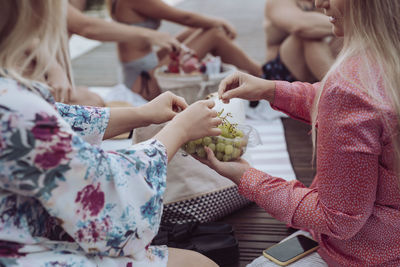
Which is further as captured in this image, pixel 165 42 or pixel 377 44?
pixel 165 42

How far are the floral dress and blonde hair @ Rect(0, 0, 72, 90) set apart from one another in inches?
1.2

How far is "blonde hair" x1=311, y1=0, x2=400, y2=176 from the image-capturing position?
3.07 ft

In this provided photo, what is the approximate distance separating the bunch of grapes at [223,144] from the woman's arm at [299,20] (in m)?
1.59

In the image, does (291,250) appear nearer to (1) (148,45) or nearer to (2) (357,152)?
(2) (357,152)

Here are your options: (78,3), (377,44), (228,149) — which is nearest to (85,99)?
(78,3)

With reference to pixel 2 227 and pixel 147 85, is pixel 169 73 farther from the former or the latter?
pixel 2 227

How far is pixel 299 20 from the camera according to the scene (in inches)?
101

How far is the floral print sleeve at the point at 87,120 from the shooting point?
1.12 m

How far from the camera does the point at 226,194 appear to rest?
5.23ft

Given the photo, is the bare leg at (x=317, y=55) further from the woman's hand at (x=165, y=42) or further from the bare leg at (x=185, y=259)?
the bare leg at (x=185, y=259)

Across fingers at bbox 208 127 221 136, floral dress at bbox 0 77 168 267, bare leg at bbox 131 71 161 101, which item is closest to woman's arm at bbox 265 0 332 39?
bare leg at bbox 131 71 161 101

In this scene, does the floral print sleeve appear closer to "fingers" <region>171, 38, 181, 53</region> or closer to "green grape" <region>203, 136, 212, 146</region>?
"green grape" <region>203, 136, 212, 146</region>

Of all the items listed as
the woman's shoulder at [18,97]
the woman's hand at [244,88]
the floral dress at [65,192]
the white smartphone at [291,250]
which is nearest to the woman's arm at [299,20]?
the woman's hand at [244,88]

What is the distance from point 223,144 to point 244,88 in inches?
8.1
